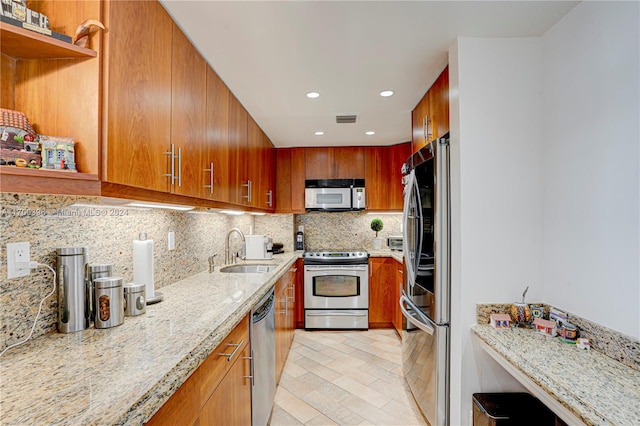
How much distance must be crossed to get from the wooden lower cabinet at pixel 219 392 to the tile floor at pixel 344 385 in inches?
29.4

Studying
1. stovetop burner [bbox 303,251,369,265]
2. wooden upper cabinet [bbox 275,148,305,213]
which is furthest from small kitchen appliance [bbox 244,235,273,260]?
wooden upper cabinet [bbox 275,148,305,213]

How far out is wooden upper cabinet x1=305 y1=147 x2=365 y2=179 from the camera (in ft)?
13.9

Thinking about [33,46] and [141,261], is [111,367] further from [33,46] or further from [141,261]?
[33,46]

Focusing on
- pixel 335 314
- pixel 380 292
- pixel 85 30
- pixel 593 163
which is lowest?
pixel 335 314

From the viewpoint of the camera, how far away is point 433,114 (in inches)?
87.3

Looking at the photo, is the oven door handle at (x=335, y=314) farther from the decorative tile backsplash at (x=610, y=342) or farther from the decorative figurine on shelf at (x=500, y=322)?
the decorative tile backsplash at (x=610, y=342)

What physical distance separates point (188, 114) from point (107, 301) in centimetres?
95

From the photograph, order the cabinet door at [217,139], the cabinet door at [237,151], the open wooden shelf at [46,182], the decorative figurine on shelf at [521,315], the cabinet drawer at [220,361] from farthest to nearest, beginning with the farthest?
1. the cabinet door at [237,151]
2. the cabinet door at [217,139]
3. the decorative figurine on shelf at [521,315]
4. the cabinet drawer at [220,361]
5. the open wooden shelf at [46,182]

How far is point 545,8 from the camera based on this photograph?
58.0 inches

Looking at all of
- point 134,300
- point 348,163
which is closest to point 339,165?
point 348,163

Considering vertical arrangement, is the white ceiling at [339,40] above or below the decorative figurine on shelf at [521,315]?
above

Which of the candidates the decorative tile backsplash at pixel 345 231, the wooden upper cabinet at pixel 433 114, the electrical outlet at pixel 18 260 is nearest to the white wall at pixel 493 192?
the wooden upper cabinet at pixel 433 114

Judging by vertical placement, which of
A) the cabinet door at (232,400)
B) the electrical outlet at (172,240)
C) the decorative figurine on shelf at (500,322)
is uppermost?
the electrical outlet at (172,240)

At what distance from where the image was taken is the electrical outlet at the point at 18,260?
1.06 m
